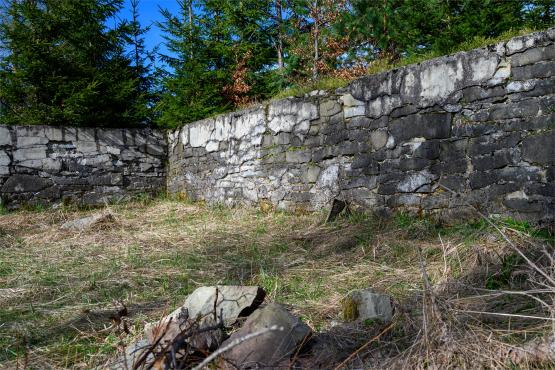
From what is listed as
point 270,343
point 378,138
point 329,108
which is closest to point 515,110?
point 378,138

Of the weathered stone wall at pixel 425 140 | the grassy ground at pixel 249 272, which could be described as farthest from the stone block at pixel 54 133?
the weathered stone wall at pixel 425 140

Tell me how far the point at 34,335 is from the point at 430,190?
10.2ft

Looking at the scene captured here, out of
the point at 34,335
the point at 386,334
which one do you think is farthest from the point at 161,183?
the point at 386,334

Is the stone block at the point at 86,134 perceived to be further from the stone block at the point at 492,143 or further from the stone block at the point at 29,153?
the stone block at the point at 492,143

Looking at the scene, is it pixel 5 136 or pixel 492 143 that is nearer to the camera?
pixel 492 143

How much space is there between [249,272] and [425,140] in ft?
6.44

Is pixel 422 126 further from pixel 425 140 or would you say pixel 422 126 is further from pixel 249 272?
pixel 249 272

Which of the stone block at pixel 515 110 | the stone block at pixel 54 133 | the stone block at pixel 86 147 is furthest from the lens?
the stone block at pixel 86 147

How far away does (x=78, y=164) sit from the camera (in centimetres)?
704

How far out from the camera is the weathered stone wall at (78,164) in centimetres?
665

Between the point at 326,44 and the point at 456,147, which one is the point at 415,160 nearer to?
the point at 456,147

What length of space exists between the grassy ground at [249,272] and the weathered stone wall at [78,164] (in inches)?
72.9

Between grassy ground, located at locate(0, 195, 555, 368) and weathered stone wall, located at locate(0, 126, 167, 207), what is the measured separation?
185 centimetres

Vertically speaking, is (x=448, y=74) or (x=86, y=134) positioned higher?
(x=448, y=74)
